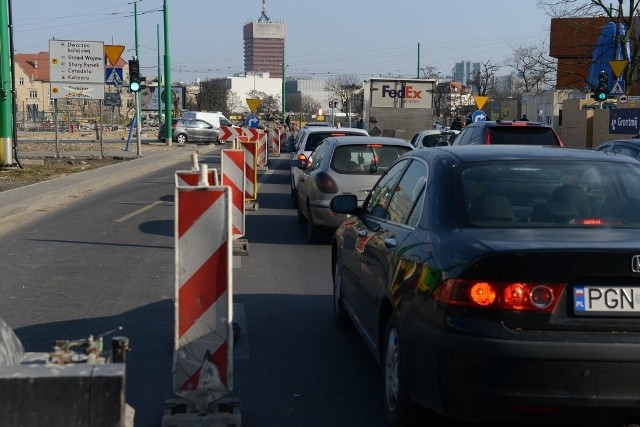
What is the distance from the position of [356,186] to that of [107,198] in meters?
8.65

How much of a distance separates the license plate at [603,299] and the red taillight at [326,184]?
8424mm

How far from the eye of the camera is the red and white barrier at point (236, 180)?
10859 mm

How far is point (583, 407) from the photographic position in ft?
Result: 13.8

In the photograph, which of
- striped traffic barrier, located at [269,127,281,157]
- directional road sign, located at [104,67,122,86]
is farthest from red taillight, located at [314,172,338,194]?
striped traffic barrier, located at [269,127,281,157]

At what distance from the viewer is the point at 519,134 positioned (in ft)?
51.9

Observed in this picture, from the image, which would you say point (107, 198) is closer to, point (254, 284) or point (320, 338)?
point (254, 284)

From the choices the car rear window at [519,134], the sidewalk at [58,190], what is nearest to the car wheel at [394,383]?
the sidewalk at [58,190]

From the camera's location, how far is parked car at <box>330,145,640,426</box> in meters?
4.18

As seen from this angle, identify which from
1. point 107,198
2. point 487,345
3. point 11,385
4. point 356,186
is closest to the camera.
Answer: point 11,385

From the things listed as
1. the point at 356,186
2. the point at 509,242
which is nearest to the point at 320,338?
the point at 509,242

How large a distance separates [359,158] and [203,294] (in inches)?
321

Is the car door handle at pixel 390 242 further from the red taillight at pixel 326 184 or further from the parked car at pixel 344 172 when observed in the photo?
the red taillight at pixel 326 184

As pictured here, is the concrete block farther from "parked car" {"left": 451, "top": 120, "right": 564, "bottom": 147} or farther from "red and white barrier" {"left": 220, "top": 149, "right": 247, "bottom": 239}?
"parked car" {"left": 451, "top": 120, "right": 564, "bottom": 147}

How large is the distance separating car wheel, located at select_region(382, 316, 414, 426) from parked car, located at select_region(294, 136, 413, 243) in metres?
7.28
